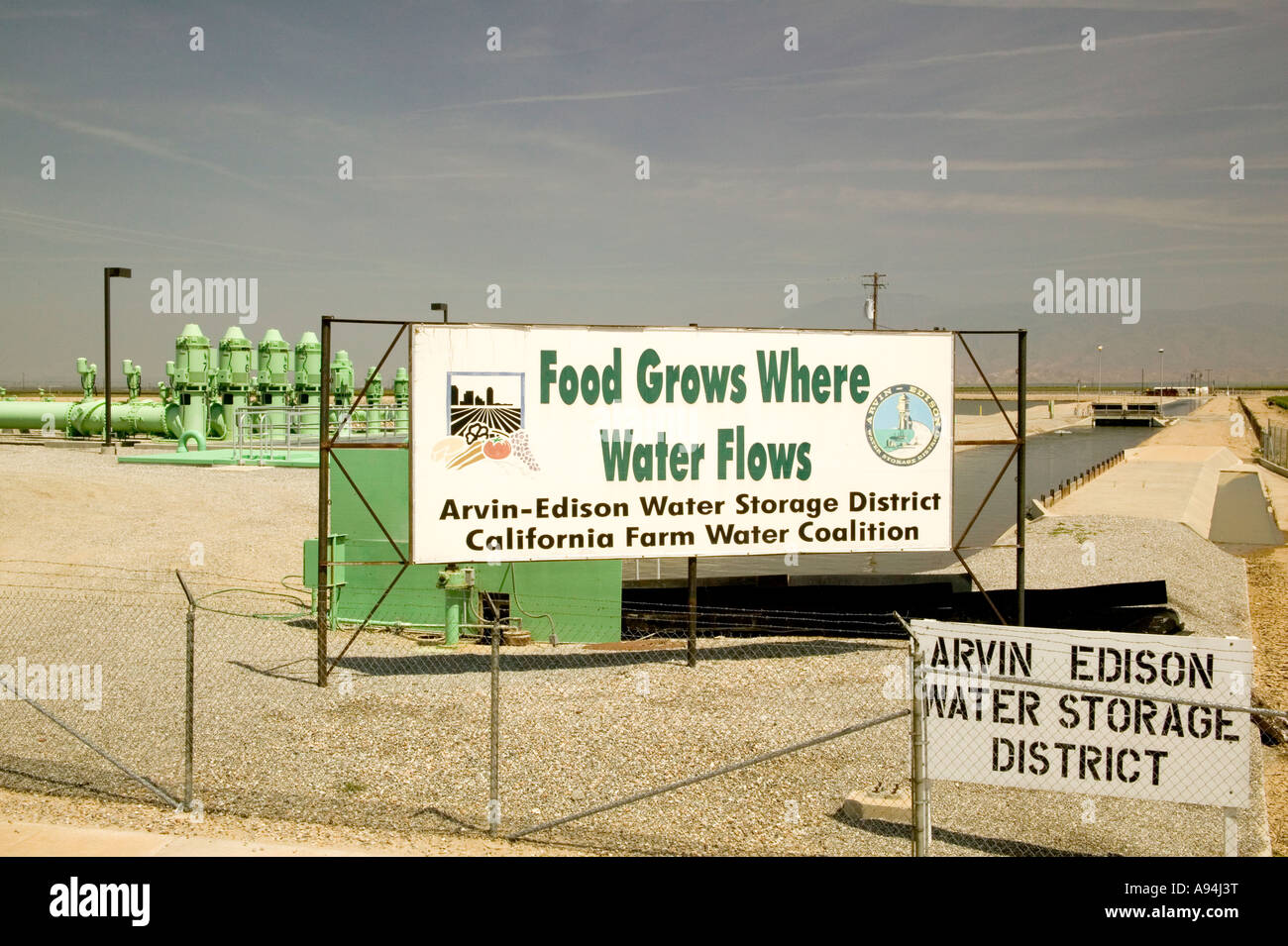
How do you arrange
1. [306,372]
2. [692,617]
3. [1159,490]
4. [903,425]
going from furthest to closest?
[306,372] → [1159,490] → [903,425] → [692,617]

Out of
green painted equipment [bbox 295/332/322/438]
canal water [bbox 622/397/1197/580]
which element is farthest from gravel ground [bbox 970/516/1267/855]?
green painted equipment [bbox 295/332/322/438]

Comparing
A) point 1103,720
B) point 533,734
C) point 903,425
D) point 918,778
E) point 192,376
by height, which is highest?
point 192,376

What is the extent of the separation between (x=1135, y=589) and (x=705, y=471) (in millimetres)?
6622

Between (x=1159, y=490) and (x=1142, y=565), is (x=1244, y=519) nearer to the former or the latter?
(x=1159, y=490)

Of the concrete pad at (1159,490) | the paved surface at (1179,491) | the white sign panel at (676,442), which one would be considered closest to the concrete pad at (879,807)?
the white sign panel at (676,442)

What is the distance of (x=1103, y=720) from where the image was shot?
23.8 feet

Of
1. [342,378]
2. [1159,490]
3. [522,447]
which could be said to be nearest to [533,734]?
[522,447]

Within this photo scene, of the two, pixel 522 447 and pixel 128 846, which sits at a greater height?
pixel 522 447

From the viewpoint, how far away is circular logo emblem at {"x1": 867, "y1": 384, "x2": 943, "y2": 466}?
12.8m

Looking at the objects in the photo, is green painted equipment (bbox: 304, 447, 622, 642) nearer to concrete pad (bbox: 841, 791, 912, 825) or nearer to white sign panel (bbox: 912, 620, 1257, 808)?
concrete pad (bbox: 841, 791, 912, 825)

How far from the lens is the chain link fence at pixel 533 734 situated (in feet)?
25.5

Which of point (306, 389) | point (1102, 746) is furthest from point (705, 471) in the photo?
point (306, 389)

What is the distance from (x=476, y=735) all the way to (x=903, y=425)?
643cm
